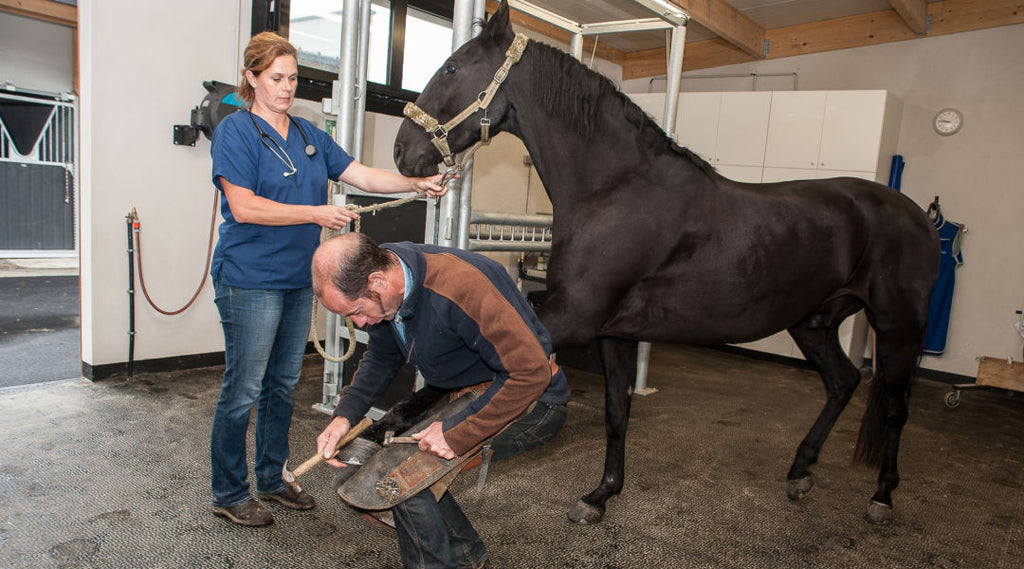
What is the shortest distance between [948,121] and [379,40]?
4383mm

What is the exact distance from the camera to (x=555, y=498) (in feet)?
7.64

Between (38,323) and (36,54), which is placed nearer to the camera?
(38,323)

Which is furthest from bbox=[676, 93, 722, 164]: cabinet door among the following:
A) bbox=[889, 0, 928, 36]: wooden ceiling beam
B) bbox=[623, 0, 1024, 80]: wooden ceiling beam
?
bbox=[889, 0, 928, 36]: wooden ceiling beam

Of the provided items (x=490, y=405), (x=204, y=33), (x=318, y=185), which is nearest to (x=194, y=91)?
(x=204, y=33)

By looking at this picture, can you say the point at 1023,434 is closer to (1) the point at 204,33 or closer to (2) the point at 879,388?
(2) the point at 879,388

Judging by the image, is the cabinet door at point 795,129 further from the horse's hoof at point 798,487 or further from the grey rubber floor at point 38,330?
the grey rubber floor at point 38,330

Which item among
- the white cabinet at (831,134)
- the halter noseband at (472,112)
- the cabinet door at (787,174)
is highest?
the white cabinet at (831,134)

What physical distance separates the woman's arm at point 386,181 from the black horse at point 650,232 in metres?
0.05

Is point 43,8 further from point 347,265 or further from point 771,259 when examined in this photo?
point 771,259

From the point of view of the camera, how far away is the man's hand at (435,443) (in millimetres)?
1314

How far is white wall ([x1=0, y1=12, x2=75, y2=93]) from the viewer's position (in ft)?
22.8

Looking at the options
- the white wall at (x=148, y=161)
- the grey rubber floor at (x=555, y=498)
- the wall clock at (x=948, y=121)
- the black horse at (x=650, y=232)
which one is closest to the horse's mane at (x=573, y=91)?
the black horse at (x=650, y=232)

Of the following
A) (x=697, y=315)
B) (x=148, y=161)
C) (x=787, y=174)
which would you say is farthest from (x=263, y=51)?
(x=787, y=174)

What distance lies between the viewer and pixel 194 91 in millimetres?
3398
